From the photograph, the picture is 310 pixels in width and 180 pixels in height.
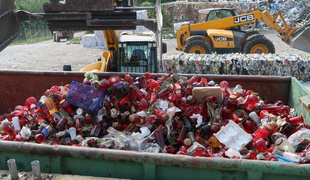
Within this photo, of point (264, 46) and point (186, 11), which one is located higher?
point (186, 11)

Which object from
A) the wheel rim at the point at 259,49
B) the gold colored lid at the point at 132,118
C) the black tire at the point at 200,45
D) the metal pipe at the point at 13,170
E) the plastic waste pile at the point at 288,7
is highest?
the plastic waste pile at the point at 288,7

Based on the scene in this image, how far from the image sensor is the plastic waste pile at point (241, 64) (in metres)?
7.77

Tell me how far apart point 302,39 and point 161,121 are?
10.1 meters

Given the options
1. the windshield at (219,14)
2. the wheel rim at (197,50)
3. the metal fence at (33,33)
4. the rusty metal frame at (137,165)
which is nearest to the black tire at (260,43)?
the windshield at (219,14)

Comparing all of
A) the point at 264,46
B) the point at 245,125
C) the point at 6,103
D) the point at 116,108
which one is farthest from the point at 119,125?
the point at 264,46

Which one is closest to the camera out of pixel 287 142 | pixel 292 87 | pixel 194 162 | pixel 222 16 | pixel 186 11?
pixel 194 162

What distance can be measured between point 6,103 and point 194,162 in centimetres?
393

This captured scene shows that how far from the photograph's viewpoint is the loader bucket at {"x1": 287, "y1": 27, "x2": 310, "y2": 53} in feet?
33.4

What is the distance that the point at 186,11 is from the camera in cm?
2394

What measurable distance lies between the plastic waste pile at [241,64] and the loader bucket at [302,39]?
270 cm

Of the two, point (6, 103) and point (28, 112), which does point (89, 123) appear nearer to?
point (28, 112)

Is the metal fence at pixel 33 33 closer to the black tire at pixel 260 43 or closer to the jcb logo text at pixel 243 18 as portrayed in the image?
the jcb logo text at pixel 243 18

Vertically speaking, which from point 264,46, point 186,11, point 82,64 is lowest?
point 82,64

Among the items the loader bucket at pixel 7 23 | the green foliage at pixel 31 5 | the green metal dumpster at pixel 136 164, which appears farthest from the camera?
the green foliage at pixel 31 5
